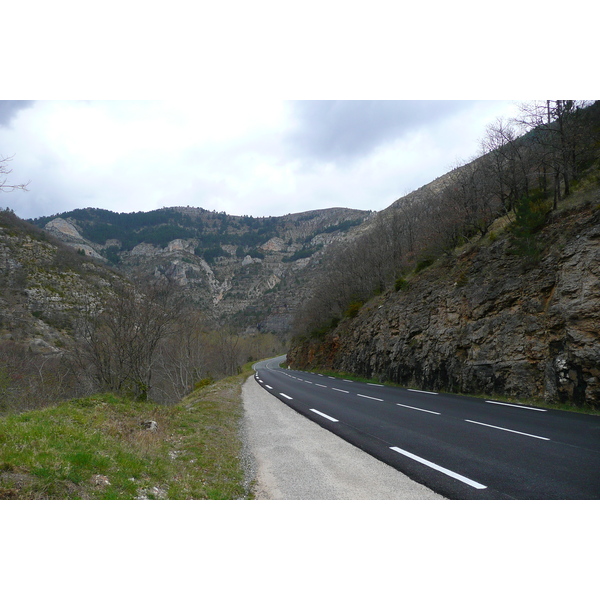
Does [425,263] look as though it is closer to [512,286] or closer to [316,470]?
[512,286]

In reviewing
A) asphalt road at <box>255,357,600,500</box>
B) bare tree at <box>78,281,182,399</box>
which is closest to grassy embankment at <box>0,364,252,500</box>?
asphalt road at <box>255,357,600,500</box>

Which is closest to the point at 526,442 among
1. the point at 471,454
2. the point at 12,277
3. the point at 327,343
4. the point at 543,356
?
the point at 471,454

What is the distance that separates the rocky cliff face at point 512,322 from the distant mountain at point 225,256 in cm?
9670

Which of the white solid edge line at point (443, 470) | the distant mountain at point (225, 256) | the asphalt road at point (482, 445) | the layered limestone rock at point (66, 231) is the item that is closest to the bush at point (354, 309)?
the asphalt road at point (482, 445)

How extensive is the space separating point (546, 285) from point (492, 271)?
3.63 metres

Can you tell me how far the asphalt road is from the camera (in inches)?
181

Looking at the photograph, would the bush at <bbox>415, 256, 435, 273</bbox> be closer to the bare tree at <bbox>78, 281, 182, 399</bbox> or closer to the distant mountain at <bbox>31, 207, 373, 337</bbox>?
the bare tree at <bbox>78, 281, 182, 399</bbox>

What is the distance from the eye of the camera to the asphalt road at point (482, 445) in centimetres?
460

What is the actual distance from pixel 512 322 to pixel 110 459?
47.1ft

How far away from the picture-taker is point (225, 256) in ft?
572

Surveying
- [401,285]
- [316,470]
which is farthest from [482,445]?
[401,285]

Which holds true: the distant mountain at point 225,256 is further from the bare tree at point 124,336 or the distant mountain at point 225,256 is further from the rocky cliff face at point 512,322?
the bare tree at point 124,336

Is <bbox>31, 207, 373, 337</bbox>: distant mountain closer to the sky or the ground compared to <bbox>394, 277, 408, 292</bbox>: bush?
closer to the sky

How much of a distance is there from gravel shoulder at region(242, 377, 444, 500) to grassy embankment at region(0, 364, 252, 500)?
0.41 m
